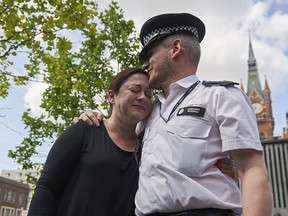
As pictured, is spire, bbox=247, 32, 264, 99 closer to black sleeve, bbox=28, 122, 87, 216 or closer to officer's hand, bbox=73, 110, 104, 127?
officer's hand, bbox=73, 110, 104, 127

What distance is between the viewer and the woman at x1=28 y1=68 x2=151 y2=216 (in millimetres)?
2266

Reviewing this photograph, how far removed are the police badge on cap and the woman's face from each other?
Result: 0.20 metres

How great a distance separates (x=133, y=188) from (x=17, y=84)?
16.1 ft

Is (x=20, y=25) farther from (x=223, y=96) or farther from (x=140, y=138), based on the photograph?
(x=223, y=96)

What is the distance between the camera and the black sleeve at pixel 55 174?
221 cm

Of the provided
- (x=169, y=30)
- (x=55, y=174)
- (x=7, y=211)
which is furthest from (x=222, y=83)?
(x=7, y=211)

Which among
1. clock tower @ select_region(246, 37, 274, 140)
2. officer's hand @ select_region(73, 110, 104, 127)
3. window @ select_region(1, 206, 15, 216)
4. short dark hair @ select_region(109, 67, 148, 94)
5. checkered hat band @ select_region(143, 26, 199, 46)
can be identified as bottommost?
officer's hand @ select_region(73, 110, 104, 127)

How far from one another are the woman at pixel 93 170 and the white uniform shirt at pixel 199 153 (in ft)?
1.01

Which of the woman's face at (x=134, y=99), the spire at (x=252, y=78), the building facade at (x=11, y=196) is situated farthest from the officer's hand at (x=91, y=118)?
the spire at (x=252, y=78)

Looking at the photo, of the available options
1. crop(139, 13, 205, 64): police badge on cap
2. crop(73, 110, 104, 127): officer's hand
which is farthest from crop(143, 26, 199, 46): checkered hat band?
crop(73, 110, 104, 127): officer's hand

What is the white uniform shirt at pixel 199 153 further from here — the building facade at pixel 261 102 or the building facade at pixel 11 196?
the building facade at pixel 261 102

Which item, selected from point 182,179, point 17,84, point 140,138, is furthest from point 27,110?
point 182,179

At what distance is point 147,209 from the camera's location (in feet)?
6.42

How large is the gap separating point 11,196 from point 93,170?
54194 millimetres
